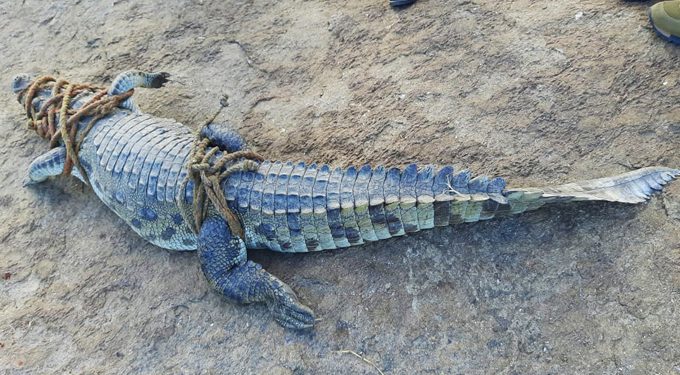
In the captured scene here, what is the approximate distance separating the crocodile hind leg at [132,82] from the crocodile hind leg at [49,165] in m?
0.60

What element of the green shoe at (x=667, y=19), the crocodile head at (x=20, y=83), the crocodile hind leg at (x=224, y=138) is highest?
the crocodile head at (x=20, y=83)

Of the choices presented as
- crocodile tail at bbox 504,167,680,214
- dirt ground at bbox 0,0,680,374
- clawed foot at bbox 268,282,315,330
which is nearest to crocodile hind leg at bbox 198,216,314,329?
clawed foot at bbox 268,282,315,330

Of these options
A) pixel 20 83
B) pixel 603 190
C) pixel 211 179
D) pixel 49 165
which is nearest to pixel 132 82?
pixel 49 165

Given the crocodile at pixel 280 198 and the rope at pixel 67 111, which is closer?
the crocodile at pixel 280 198

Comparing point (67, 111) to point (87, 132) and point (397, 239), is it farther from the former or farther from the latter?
point (397, 239)

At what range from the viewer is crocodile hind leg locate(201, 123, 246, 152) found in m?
3.96

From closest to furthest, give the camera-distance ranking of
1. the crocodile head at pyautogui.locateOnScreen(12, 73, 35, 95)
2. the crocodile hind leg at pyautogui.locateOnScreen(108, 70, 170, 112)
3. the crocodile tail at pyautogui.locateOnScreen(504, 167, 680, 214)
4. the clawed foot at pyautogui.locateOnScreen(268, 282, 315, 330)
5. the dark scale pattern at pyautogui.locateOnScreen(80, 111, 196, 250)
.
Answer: the crocodile tail at pyautogui.locateOnScreen(504, 167, 680, 214) < the clawed foot at pyautogui.locateOnScreen(268, 282, 315, 330) < the dark scale pattern at pyautogui.locateOnScreen(80, 111, 196, 250) < the crocodile hind leg at pyautogui.locateOnScreen(108, 70, 170, 112) < the crocodile head at pyautogui.locateOnScreen(12, 73, 35, 95)

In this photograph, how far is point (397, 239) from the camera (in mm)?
3482

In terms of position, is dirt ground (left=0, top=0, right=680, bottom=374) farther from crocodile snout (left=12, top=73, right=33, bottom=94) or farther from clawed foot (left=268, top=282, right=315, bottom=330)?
crocodile snout (left=12, top=73, right=33, bottom=94)

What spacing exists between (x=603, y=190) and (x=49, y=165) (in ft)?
12.8

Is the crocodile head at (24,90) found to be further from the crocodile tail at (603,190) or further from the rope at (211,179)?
the crocodile tail at (603,190)

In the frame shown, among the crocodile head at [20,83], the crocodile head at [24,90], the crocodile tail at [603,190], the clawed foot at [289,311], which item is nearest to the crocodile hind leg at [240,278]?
the clawed foot at [289,311]

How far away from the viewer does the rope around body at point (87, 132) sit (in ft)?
11.5

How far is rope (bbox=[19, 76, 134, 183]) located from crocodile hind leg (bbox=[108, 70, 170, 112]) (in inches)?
1.8
